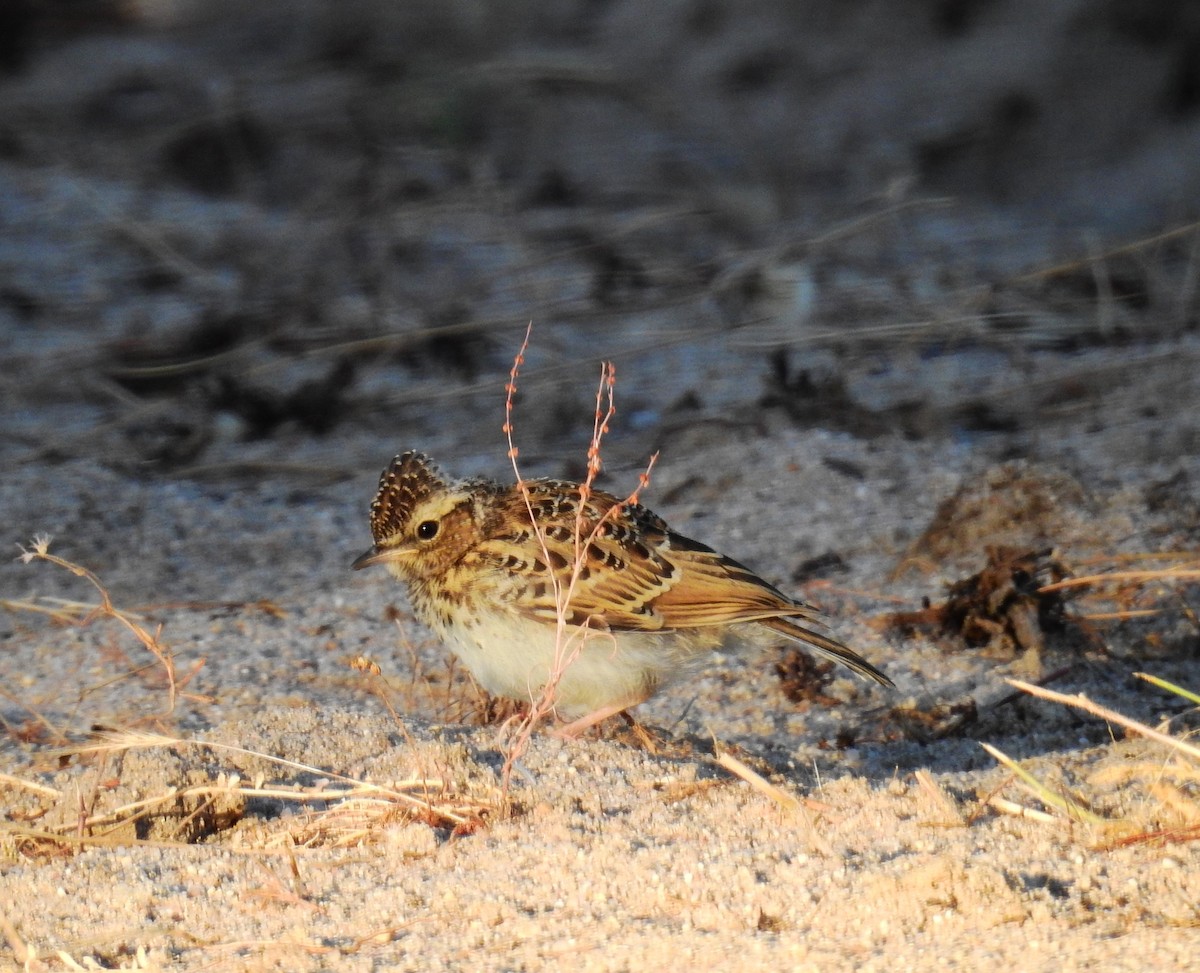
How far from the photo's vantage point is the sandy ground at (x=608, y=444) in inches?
130

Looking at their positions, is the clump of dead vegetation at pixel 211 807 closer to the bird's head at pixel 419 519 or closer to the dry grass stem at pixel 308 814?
the dry grass stem at pixel 308 814

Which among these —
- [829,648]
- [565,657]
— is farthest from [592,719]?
[829,648]

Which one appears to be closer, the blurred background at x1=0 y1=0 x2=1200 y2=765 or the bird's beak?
the bird's beak

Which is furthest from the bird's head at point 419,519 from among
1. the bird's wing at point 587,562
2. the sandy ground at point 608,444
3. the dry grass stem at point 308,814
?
the dry grass stem at point 308,814

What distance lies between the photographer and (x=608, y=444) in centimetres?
A: 796

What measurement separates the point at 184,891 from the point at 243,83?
10.6m

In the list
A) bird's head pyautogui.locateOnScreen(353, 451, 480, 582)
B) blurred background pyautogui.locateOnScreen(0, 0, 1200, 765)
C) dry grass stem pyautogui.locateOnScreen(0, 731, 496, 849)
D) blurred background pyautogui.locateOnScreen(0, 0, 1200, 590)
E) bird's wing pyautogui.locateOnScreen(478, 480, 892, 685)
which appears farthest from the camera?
blurred background pyautogui.locateOnScreen(0, 0, 1200, 590)

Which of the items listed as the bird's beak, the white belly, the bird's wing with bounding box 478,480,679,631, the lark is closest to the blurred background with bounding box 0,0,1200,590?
the bird's beak

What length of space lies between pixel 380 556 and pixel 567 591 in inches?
31.8

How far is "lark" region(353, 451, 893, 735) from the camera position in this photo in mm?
4574

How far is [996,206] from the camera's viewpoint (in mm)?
12594

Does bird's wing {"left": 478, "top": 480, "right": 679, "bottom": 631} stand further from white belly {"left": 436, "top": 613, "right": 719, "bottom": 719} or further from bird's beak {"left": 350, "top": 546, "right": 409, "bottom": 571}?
bird's beak {"left": 350, "top": 546, "right": 409, "bottom": 571}

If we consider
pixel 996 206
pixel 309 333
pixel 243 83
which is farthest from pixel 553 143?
pixel 309 333

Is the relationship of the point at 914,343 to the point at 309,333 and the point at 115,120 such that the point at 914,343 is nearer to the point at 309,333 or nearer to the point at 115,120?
the point at 309,333
